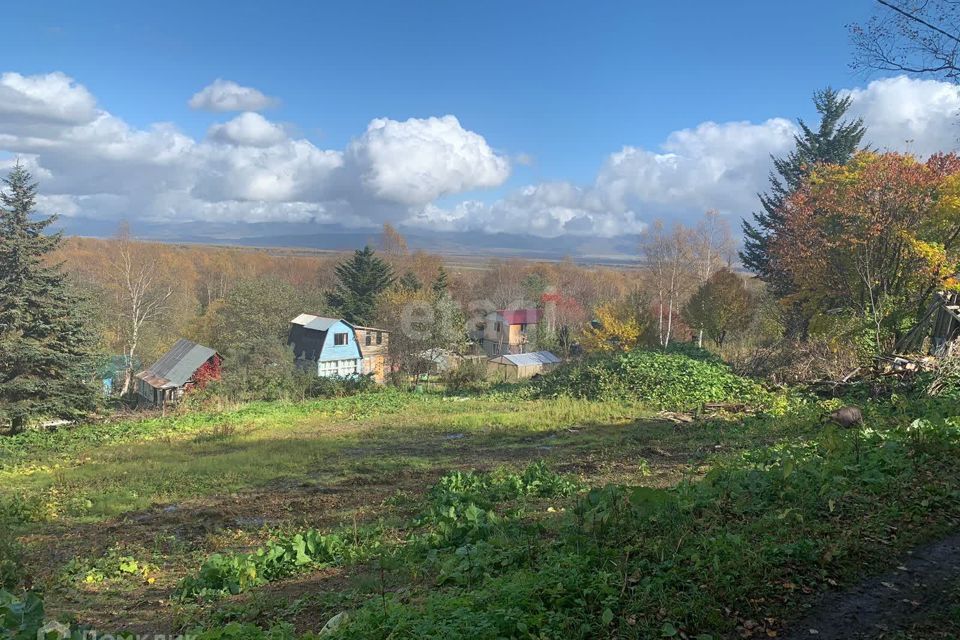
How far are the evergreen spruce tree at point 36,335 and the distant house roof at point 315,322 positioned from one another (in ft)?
58.4

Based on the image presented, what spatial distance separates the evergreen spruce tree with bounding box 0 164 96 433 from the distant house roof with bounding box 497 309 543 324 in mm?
42755

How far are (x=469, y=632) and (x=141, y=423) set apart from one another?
77.9 ft

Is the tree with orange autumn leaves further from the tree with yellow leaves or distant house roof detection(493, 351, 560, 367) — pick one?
distant house roof detection(493, 351, 560, 367)

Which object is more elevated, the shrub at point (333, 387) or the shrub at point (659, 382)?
the shrub at point (659, 382)

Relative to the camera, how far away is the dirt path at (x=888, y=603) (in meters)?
3.62

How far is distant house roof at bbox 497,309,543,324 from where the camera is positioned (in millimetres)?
62188

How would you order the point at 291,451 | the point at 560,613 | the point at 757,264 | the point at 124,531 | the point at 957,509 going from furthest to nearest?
the point at 757,264, the point at 291,451, the point at 124,531, the point at 957,509, the point at 560,613

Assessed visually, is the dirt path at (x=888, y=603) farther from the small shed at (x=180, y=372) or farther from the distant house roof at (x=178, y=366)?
the distant house roof at (x=178, y=366)

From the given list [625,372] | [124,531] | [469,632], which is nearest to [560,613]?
[469,632]

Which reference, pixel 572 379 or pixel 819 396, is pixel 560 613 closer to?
pixel 819 396

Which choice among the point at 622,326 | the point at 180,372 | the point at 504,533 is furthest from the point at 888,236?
the point at 180,372

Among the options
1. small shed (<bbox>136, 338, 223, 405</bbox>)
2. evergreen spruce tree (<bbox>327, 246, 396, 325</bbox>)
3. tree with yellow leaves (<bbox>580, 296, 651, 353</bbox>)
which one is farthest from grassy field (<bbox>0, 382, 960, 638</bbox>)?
evergreen spruce tree (<bbox>327, 246, 396, 325</bbox>)

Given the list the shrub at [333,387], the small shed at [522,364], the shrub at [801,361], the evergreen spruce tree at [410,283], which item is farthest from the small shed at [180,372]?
the shrub at [801,361]

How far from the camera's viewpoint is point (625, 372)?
21.4 meters
